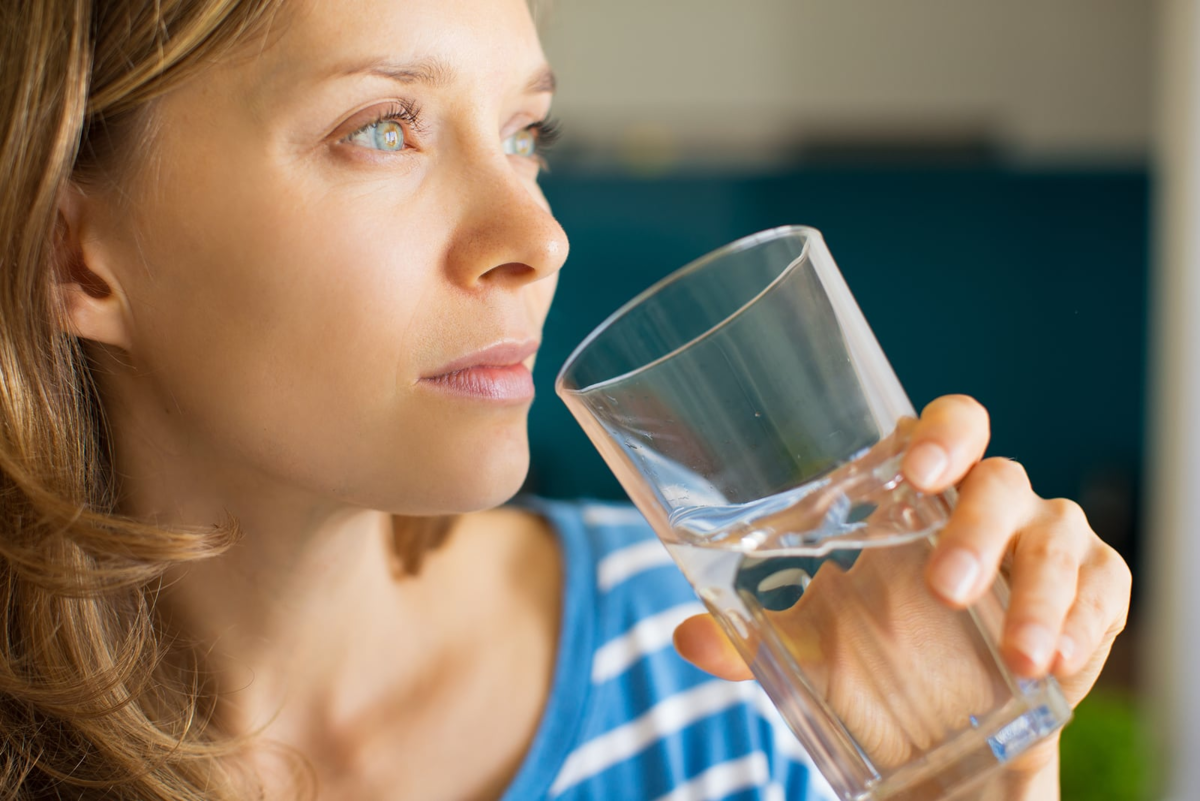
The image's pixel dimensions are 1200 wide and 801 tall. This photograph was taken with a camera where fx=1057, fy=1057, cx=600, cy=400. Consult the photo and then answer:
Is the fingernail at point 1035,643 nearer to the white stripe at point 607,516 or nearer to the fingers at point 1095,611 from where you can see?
the fingers at point 1095,611

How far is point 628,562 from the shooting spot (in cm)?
108

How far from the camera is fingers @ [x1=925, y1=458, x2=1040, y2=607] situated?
53 centimetres

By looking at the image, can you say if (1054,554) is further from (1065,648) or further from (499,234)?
(499,234)

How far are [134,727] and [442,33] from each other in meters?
0.58

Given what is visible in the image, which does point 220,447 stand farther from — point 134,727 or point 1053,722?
point 1053,722

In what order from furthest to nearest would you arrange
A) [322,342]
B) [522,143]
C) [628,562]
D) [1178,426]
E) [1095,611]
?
[1178,426] < [628,562] < [522,143] < [322,342] < [1095,611]

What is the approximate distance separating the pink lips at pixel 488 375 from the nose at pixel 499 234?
49mm

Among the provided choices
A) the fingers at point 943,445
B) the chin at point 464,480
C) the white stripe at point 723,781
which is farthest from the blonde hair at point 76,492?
the fingers at point 943,445

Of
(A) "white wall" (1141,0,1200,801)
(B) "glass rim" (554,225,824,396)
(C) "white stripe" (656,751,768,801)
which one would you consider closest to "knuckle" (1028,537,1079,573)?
(B) "glass rim" (554,225,824,396)

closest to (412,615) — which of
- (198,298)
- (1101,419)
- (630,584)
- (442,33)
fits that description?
(630,584)

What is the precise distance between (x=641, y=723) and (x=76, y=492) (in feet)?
1.73

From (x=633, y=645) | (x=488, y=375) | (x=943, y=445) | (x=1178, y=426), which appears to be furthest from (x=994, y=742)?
(x=1178, y=426)

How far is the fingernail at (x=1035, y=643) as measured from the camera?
1.77 feet

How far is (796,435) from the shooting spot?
53 cm
